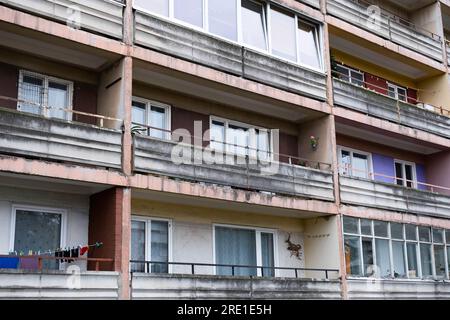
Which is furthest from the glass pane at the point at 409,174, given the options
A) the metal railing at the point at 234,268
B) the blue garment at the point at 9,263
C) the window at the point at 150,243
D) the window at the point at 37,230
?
the blue garment at the point at 9,263

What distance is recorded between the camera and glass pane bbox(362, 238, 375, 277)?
19.1 metres

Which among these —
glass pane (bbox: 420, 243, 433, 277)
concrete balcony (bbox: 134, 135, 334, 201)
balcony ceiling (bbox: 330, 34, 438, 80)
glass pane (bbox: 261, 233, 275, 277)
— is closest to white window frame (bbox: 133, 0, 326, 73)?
balcony ceiling (bbox: 330, 34, 438, 80)

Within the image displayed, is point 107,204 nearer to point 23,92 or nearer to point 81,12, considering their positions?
point 23,92

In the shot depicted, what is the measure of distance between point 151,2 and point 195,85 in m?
2.43

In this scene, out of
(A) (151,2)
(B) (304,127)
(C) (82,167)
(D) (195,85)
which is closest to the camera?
(C) (82,167)

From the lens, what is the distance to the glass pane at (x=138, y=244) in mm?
15137

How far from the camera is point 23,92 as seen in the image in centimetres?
1430

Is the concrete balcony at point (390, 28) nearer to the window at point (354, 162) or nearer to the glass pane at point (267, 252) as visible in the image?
the window at point (354, 162)

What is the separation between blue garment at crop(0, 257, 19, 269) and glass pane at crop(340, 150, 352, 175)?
11458 mm

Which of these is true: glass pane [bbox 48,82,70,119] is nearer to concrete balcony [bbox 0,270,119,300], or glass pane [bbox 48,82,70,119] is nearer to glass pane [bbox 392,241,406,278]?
concrete balcony [bbox 0,270,119,300]

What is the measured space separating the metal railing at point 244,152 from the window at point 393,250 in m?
2.01

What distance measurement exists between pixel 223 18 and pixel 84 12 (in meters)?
4.21
